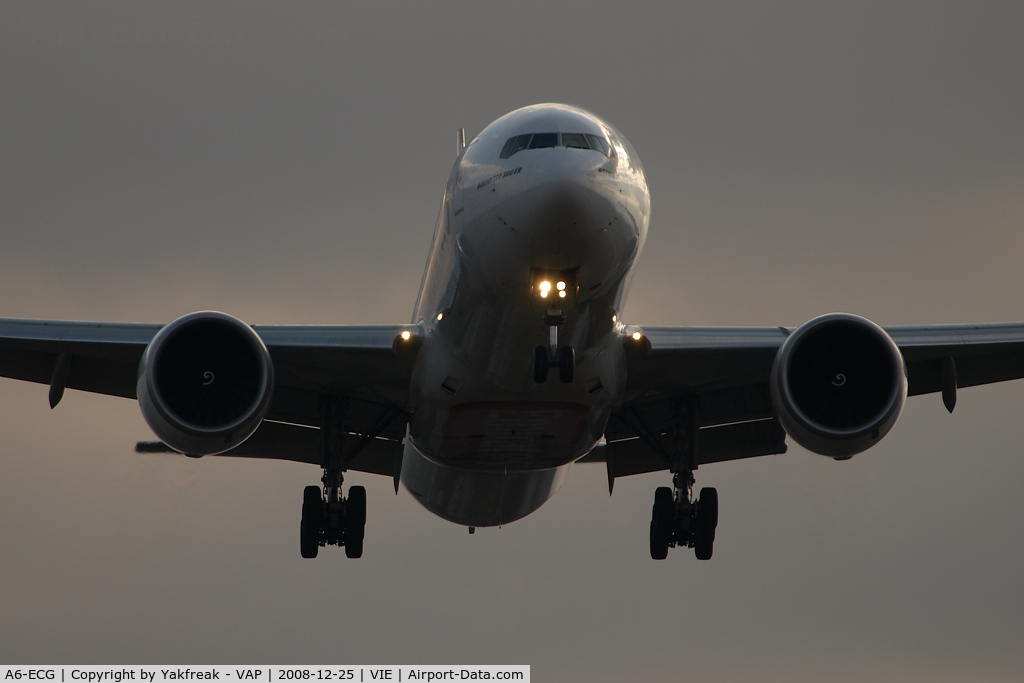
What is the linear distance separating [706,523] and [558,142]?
9584 millimetres

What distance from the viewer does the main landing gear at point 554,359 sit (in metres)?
16.6

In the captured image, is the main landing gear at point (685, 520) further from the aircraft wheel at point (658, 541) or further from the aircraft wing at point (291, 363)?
the aircraft wing at point (291, 363)

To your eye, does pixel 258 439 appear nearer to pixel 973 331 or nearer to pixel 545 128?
pixel 545 128

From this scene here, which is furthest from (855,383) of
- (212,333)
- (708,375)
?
(212,333)

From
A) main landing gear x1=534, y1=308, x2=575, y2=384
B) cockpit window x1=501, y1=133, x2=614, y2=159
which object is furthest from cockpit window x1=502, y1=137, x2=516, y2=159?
main landing gear x1=534, y1=308, x2=575, y2=384

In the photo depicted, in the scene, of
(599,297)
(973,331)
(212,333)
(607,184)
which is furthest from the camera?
(973,331)

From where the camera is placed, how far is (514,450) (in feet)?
68.1

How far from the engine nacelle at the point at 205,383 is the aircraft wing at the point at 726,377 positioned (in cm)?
593

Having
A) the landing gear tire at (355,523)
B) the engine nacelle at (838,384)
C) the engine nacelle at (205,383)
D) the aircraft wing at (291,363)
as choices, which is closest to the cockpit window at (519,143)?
the aircraft wing at (291,363)

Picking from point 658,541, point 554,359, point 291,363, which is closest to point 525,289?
point 554,359

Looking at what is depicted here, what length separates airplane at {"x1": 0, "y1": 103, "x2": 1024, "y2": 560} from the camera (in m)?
16.2

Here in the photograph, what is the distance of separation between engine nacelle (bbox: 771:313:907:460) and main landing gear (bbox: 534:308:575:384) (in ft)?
12.4

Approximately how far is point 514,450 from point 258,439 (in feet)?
19.7

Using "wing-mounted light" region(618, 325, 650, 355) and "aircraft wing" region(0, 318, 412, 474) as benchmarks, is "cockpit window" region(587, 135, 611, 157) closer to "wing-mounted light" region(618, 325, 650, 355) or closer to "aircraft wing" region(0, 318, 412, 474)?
"wing-mounted light" region(618, 325, 650, 355)
